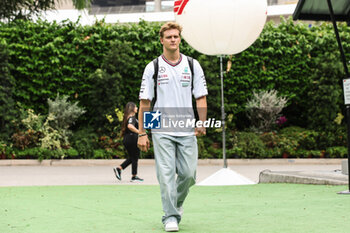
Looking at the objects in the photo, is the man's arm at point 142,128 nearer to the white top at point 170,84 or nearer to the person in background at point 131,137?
the white top at point 170,84

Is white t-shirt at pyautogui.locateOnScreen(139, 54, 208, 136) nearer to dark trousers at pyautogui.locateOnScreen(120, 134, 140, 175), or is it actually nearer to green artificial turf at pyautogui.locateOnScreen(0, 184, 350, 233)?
green artificial turf at pyautogui.locateOnScreen(0, 184, 350, 233)

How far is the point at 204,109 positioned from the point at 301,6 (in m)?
4.12

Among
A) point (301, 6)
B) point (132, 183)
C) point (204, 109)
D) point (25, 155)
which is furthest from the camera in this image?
point (25, 155)

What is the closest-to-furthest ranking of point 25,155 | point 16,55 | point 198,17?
point 198,17 < point 25,155 < point 16,55

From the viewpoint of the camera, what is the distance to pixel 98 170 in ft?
53.3

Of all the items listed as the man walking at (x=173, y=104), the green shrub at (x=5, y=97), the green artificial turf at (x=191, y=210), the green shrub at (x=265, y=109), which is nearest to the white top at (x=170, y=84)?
the man walking at (x=173, y=104)

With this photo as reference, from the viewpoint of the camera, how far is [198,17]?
1099 centimetres

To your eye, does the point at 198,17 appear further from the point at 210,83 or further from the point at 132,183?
the point at 210,83

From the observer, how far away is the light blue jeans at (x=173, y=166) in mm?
5691

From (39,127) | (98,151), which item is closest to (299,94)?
(98,151)

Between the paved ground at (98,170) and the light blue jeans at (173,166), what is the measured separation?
5.99 m

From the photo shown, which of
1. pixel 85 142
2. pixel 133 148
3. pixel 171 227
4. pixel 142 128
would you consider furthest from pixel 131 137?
pixel 171 227

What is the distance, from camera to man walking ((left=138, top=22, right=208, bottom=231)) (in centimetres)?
576

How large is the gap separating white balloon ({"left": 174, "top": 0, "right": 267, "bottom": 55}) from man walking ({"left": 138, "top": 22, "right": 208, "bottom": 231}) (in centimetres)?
516
